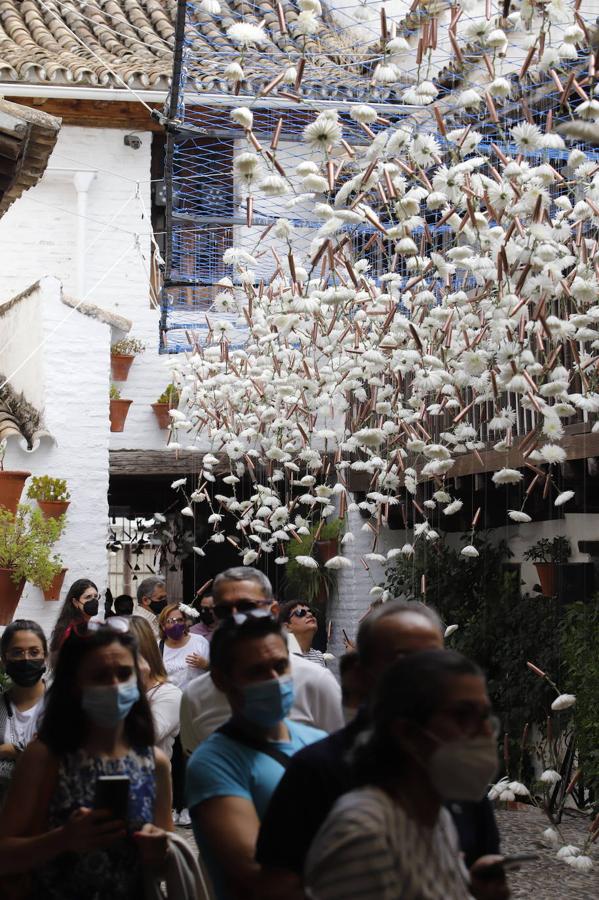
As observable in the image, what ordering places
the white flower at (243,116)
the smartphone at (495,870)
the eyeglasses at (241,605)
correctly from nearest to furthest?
the smartphone at (495,870)
the eyeglasses at (241,605)
the white flower at (243,116)

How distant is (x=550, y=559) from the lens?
1097 cm

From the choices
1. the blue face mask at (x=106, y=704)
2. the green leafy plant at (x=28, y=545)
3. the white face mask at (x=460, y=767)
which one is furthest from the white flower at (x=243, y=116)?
the green leafy plant at (x=28, y=545)

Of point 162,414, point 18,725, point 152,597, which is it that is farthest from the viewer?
point 162,414

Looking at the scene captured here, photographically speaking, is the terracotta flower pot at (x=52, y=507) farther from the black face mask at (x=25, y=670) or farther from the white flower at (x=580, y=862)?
the black face mask at (x=25, y=670)

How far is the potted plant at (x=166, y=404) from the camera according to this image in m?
14.0

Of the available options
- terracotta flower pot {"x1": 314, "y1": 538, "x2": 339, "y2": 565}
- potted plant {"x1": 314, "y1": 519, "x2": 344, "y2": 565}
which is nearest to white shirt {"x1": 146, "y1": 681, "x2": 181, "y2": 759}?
potted plant {"x1": 314, "y1": 519, "x2": 344, "y2": 565}

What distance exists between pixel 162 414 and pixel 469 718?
12.2 metres

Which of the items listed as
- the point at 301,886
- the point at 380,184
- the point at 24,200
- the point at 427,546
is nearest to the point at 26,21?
the point at 24,200

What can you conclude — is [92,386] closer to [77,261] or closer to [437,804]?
[77,261]

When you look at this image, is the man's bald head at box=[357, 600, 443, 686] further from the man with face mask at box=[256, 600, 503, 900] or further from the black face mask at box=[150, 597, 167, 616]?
the black face mask at box=[150, 597, 167, 616]

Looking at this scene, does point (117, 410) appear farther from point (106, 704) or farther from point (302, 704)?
point (106, 704)

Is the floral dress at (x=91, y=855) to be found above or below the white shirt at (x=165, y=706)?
above

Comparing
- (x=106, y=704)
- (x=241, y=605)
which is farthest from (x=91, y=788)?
(x=241, y=605)

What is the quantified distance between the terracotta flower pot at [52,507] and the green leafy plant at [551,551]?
413 cm
